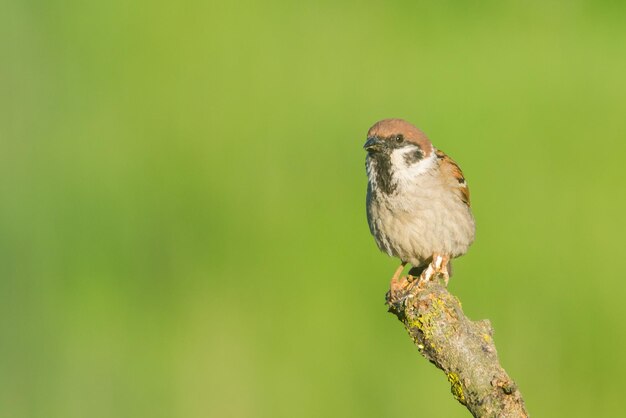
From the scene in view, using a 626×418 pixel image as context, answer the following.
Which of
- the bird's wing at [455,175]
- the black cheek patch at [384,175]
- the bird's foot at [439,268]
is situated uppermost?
the bird's wing at [455,175]

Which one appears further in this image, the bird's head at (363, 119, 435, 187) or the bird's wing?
the bird's wing

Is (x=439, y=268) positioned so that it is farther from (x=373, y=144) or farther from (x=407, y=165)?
(x=373, y=144)

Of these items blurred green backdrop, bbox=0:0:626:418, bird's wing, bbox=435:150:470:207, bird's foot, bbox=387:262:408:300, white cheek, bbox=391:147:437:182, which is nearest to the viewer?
bird's foot, bbox=387:262:408:300

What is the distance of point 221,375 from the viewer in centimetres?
546

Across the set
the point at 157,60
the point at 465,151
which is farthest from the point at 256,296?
the point at 157,60

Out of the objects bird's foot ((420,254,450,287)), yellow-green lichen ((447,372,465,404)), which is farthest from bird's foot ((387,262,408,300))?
yellow-green lichen ((447,372,465,404))

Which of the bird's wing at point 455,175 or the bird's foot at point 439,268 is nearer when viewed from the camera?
the bird's foot at point 439,268

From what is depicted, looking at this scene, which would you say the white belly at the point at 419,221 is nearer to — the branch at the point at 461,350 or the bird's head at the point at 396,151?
the bird's head at the point at 396,151

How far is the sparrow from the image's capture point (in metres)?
4.03

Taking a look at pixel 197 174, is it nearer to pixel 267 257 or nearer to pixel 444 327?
pixel 267 257

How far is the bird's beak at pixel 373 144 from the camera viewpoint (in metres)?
3.88

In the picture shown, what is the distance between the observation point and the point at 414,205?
13.5 feet

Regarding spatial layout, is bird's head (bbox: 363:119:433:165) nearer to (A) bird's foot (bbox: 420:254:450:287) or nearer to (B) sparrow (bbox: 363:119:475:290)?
(B) sparrow (bbox: 363:119:475:290)

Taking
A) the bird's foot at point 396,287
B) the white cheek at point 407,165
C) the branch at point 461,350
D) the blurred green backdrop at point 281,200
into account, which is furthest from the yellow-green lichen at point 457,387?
the blurred green backdrop at point 281,200
